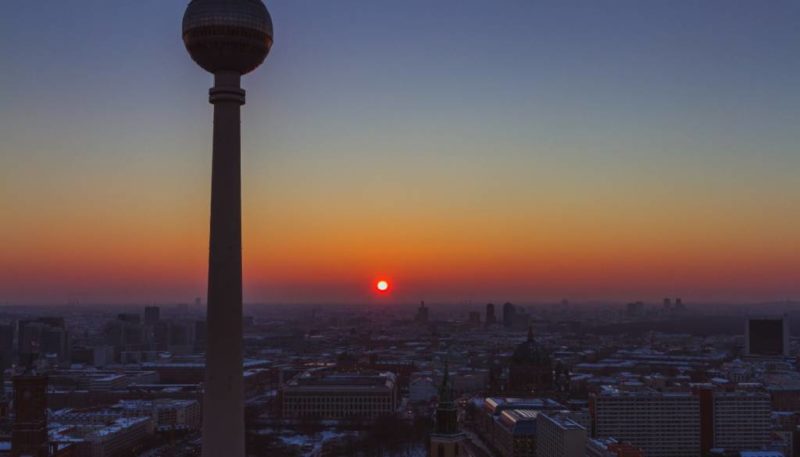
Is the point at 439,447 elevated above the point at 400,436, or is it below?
above

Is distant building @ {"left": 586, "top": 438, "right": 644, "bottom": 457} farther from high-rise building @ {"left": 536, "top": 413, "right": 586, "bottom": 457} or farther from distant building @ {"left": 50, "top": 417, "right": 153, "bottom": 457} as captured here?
distant building @ {"left": 50, "top": 417, "right": 153, "bottom": 457}

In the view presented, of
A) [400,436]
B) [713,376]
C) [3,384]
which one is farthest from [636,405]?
[3,384]

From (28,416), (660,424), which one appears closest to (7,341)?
(28,416)

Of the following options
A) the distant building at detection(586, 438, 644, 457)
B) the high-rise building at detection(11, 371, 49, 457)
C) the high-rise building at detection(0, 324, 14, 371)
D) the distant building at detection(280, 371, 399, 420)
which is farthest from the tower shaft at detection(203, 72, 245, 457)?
the high-rise building at detection(0, 324, 14, 371)

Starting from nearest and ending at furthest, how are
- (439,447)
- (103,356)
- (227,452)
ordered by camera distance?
(227,452) < (439,447) < (103,356)

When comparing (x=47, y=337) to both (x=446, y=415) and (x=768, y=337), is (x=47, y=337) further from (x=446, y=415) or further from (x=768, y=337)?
(x=446, y=415)

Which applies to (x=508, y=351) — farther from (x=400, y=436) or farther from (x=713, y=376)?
(x=400, y=436)
